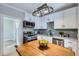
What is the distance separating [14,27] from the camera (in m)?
1.26

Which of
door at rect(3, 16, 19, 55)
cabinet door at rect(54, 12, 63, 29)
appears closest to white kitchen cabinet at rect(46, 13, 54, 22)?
cabinet door at rect(54, 12, 63, 29)

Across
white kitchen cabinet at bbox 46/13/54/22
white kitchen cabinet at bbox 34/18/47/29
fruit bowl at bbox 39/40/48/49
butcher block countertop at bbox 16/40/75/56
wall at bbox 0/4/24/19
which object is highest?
wall at bbox 0/4/24/19

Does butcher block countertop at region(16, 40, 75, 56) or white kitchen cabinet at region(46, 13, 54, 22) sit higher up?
white kitchen cabinet at region(46, 13, 54, 22)

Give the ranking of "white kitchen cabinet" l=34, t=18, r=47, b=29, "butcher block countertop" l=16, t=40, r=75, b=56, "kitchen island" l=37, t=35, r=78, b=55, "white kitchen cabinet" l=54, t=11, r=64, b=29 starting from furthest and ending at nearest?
"white kitchen cabinet" l=54, t=11, r=64, b=29 → "white kitchen cabinet" l=34, t=18, r=47, b=29 → "kitchen island" l=37, t=35, r=78, b=55 → "butcher block countertop" l=16, t=40, r=75, b=56

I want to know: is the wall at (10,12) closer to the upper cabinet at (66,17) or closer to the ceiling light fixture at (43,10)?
the ceiling light fixture at (43,10)

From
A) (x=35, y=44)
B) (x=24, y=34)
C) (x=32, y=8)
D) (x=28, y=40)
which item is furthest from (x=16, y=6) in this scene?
(x=35, y=44)

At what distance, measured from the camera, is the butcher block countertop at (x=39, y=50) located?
43.9 inches

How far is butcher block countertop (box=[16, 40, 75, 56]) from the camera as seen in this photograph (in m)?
1.12

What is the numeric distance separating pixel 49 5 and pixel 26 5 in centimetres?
40

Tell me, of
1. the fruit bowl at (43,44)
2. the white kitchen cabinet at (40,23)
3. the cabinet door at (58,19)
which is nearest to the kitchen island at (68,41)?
the fruit bowl at (43,44)

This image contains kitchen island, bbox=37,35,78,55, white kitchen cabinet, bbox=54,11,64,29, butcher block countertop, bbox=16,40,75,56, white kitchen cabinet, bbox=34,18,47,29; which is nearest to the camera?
butcher block countertop, bbox=16,40,75,56

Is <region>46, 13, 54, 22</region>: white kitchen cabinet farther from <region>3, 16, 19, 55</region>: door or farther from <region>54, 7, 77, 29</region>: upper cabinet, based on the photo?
<region>3, 16, 19, 55</region>: door

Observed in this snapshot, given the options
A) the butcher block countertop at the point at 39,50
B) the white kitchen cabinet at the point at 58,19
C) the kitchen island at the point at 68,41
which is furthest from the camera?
the white kitchen cabinet at the point at 58,19

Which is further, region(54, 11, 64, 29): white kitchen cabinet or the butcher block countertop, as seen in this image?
region(54, 11, 64, 29): white kitchen cabinet
